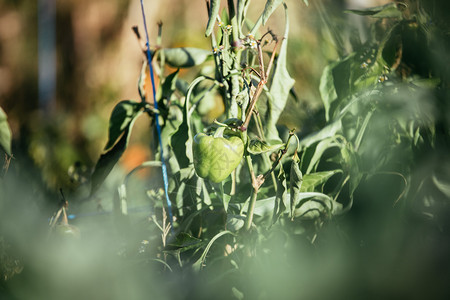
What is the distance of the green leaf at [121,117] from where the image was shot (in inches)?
15.8

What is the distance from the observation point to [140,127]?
32.8 inches

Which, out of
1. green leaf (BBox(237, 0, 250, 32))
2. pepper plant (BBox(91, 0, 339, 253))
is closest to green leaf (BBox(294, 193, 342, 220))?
pepper plant (BBox(91, 0, 339, 253))

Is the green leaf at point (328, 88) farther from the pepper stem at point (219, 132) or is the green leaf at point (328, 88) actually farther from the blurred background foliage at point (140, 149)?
the pepper stem at point (219, 132)

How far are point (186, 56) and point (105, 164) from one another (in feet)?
0.41

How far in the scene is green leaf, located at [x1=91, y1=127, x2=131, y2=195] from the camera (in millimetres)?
376

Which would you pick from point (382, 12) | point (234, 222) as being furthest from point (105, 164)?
point (382, 12)

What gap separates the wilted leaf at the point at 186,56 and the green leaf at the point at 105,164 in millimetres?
81

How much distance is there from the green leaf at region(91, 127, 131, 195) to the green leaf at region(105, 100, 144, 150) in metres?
0.02

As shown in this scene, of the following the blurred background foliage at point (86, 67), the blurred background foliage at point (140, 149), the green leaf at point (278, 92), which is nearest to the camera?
the blurred background foliage at point (140, 149)

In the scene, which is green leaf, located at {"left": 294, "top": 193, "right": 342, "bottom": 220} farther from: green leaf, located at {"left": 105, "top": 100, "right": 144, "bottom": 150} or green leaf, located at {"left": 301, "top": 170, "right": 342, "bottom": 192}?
green leaf, located at {"left": 105, "top": 100, "right": 144, "bottom": 150}

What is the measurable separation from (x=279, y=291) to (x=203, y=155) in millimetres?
124

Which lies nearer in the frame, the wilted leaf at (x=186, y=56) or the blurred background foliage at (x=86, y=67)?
the wilted leaf at (x=186, y=56)

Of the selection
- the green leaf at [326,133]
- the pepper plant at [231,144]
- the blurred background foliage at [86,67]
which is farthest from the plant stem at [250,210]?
the blurred background foliage at [86,67]

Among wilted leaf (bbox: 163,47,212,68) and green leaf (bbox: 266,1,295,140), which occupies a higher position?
wilted leaf (bbox: 163,47,212,68)
